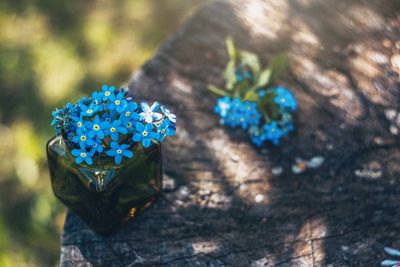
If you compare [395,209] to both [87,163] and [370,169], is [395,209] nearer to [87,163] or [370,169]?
[370,169]

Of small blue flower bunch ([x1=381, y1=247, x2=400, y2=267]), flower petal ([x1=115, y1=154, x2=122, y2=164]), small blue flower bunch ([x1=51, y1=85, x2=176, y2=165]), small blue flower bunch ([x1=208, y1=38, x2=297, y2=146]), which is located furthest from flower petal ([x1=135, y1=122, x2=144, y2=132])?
small blue flower bunch ([x1=381, y1=247, x2=400, y2=267])

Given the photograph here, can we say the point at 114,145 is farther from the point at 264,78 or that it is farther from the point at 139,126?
the point at 264,78

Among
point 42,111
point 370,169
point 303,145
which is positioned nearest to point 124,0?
point 42,111

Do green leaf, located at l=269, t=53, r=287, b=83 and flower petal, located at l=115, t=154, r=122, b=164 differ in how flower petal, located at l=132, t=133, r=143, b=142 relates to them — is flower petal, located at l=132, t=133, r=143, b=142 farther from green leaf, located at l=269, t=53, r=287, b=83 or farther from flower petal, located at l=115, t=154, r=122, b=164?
green leaf, located at l=269, t=53, r=287, b=83

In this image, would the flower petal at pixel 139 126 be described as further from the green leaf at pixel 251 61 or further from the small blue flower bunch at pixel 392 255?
the small blue flower bunch at pixel 392 255

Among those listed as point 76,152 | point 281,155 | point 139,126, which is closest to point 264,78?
point 281,155
